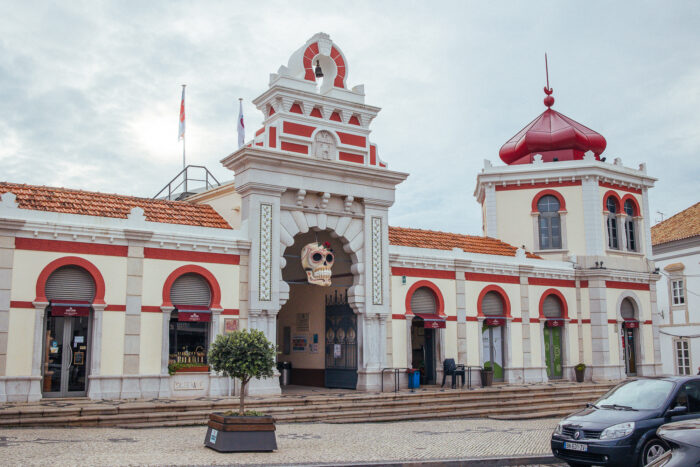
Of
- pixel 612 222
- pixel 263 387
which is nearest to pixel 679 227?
pixel 612 222

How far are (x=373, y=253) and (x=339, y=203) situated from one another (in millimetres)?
1925

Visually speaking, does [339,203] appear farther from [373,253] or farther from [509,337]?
[509,337]

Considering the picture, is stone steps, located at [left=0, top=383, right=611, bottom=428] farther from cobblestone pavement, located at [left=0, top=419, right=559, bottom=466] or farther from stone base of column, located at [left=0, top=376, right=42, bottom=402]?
stone base of column, located at [left=0, top=376, right=42, bottom=402]

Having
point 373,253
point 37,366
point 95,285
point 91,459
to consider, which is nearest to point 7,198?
point 95,285

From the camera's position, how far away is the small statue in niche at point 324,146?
22047 millimetres

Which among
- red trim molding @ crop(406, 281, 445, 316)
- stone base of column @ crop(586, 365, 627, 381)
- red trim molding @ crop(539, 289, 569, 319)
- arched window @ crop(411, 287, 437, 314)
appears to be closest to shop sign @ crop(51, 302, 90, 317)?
red trim molding @ crop(406, 281, 445, 316)

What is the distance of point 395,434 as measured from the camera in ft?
50.1

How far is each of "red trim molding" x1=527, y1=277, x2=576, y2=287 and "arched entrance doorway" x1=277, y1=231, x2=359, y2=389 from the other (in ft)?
25.5

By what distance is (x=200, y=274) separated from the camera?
2000 cm

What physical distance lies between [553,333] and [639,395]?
52.3ft

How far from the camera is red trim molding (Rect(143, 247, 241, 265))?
19.4 metres

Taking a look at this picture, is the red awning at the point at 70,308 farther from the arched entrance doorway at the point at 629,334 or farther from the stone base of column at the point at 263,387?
the arched entrance doorway at the point at 629,334

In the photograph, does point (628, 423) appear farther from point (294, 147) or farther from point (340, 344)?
point (294, 147)

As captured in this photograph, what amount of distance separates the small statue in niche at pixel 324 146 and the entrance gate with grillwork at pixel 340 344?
469 centimetres
